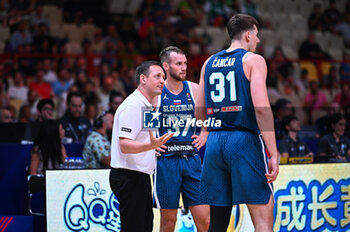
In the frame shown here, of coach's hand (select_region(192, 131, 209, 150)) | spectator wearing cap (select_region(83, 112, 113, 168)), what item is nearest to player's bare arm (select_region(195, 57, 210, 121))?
coach's hand (select_region(192, 131, 209, 150))

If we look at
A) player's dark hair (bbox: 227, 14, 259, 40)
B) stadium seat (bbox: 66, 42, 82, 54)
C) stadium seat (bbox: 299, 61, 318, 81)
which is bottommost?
player's dark hair (bbox: 227, 14, 259, 40)

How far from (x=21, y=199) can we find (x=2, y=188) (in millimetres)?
283

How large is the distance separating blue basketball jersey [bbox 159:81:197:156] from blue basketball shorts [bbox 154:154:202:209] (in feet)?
0.34

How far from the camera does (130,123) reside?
189 inches

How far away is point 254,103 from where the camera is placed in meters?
4.25

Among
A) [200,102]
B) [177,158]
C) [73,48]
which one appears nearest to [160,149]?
[177,158]

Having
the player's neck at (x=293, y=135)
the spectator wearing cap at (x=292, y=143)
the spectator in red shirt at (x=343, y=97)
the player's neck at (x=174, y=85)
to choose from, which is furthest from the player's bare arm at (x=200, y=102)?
the spectator in red shirt at (x=343, y=97)

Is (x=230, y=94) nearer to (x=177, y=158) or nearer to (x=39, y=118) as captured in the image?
(x=177, y=158)

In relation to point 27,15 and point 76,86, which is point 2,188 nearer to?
point 76,86

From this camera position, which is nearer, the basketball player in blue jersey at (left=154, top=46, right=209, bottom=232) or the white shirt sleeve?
the white shirt sleeve

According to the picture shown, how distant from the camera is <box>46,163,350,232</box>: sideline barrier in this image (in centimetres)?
634

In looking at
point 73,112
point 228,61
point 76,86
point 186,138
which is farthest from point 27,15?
point 228,61

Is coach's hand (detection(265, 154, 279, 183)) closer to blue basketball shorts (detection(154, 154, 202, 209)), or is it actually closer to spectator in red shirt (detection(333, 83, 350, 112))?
blue basketball shorts (detection(154, 154, 202, 209))

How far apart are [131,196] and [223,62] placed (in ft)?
4.50
